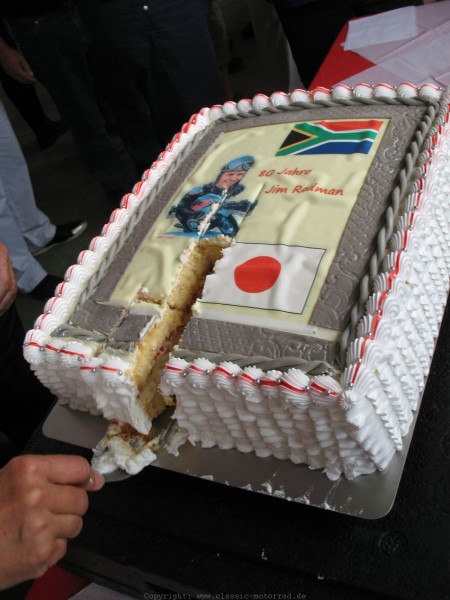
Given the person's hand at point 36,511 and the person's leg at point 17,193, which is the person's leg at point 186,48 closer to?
the person's leg at point 17,193

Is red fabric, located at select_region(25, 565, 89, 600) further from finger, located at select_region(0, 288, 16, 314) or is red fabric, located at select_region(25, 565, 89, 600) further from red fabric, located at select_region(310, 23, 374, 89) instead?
red fabric, located at select_region(310, 23, 374, 89)

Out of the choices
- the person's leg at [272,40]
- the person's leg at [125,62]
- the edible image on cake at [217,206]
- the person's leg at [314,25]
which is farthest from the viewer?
the person's leg at [272,40]

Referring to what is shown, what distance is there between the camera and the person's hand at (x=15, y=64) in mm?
3715

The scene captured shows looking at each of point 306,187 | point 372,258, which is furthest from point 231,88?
point 372,258

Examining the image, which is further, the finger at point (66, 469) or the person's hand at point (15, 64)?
the person's hand at point (15, 64)

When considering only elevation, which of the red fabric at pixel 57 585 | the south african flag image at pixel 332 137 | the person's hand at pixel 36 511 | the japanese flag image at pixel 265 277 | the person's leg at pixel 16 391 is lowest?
the red fabric at pixel 57 585

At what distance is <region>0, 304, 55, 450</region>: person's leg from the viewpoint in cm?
224

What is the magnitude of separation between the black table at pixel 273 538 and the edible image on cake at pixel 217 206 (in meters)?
0.70

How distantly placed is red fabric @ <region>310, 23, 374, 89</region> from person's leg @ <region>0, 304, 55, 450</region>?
65.3 inches

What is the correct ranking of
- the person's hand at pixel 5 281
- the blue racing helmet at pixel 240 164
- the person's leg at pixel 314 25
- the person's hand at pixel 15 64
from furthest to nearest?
Result: 1. the person's hand at pixel 15 64
2. the person's leg at pixel 314 25
3. the person's hand at pixel 5 281
4. the blue racing helmet at pixel 240 164

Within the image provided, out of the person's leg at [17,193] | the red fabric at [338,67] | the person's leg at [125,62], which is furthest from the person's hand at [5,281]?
the person's leg at [125,62]

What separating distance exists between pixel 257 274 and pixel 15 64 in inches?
119

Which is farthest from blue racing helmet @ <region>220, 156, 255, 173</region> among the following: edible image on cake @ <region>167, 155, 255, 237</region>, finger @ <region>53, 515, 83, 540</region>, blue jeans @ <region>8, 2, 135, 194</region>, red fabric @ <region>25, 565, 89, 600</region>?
blue jeans @ <region>8, 2, 135, 194</region>

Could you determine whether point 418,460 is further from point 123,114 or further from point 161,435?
point 123,114
